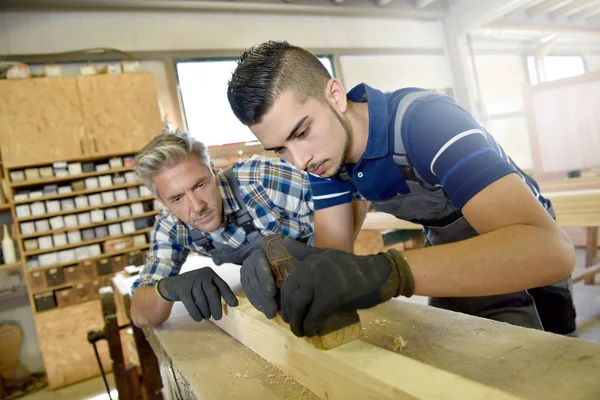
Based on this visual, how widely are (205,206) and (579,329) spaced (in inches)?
119

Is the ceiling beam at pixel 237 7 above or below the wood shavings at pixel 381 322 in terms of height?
above

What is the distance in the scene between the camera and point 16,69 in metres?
4.42

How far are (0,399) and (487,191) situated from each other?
538 centimetres

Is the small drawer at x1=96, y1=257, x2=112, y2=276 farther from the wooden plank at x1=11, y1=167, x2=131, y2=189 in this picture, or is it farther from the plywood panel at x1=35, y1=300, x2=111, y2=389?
Answer: the wooden plank at x1=11, y1=167, x2=131, y2=189

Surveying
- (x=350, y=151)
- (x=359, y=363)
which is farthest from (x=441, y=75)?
(x=359, y=363)

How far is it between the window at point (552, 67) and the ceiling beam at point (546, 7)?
1.10 metres

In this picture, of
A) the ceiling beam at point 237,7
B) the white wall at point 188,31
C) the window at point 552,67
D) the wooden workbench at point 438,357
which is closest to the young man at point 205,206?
the wooden workbench at point 438,357

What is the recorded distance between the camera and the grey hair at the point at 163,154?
1878mm

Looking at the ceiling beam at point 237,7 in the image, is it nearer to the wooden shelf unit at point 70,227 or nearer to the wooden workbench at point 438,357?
the wooden shelf unit at point 70,227

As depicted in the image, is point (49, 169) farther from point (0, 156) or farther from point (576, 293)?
point (576, 293)

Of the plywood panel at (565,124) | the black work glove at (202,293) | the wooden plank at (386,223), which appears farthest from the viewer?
the plywood panel at (565,124)

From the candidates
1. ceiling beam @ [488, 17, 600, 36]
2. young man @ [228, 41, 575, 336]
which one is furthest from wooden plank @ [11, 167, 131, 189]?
ceiling beam @ [488, 17, 600, 36]

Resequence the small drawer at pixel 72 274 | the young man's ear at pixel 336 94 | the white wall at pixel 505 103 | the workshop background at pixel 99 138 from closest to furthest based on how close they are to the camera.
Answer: the young man's ear at pixel 336 94, the workshop background at pixel 99 138, the small drawer at pixel 72 274, the white wall at pixel 505 103

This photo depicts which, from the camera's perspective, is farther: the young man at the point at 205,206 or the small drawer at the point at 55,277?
the small drawer at the point at 55,277
